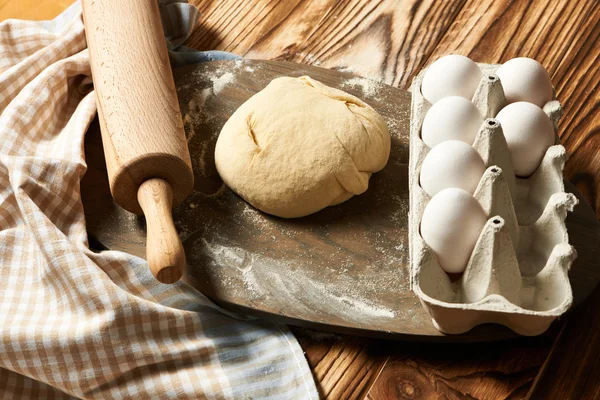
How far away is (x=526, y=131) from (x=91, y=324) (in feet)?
2.19

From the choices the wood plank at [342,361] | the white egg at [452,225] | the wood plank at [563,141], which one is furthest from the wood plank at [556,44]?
the wood plank at [342,361]

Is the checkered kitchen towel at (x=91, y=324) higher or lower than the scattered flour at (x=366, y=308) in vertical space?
lower

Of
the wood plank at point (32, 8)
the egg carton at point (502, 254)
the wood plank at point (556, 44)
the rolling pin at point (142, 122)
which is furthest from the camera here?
the wood plank at point (32, 8)

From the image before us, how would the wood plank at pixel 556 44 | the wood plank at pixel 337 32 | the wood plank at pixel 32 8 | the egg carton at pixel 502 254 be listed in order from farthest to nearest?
1. the wood plank at pixel 32 8
2. the wood plank at pixel 337 32
3. the wood plank at pixel 556 44
4. the egg carton at pixel 502 254

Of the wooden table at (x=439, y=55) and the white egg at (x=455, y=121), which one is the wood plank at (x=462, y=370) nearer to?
the wooden table at (x=439, y=55)

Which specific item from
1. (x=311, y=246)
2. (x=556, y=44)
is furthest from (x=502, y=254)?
(x=556, y=44)

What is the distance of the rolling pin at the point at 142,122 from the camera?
39.0 inches

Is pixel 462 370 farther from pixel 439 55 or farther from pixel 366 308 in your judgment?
pixel 439 55

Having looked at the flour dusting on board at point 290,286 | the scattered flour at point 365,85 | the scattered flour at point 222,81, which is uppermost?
the scattered flour at point 365,85

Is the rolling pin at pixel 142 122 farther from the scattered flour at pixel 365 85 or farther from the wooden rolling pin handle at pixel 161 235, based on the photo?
the scattered flour at pixel 365 85

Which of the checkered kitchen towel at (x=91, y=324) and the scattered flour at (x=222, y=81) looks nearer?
the checkered kitchen towel at (x=91, y=324)

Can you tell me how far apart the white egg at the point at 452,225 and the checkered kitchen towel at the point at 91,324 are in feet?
0.83

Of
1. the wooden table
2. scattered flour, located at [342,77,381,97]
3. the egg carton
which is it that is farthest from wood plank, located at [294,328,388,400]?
scattered flour, located at [342,77,381,97]

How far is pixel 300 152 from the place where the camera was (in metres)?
1.08
